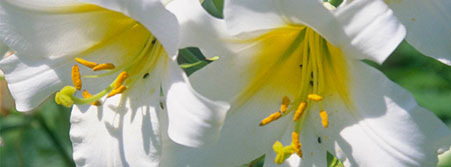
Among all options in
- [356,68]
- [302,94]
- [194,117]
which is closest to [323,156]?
[302,94]

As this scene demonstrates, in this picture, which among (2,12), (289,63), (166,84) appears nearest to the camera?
(166,84)

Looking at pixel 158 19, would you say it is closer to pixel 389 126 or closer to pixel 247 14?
pixel 247 14

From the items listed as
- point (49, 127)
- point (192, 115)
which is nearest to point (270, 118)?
point (192, 115)

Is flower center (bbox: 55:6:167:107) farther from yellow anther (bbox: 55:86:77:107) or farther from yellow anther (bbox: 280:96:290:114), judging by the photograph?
yellow anther (bbox: 280:96:290:114)

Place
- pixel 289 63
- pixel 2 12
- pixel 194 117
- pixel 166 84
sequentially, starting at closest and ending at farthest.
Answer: pixel 194 117, pixel 166 84, pixel 2 12, pixel 289 63

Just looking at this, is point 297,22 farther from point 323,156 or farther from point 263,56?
point 323,156

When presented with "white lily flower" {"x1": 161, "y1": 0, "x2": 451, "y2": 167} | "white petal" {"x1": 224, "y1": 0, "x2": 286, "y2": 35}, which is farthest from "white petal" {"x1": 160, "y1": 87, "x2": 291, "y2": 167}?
"white petal" {"x1": 224, "y1": 0, "x2": 286, "y2": 35}

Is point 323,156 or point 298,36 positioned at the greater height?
point 298,36
